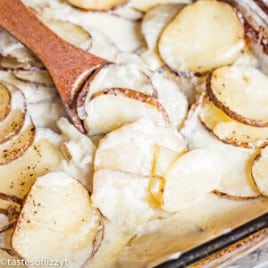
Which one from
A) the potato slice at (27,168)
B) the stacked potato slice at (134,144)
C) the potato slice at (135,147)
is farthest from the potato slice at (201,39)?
the potato slice at (27,168)

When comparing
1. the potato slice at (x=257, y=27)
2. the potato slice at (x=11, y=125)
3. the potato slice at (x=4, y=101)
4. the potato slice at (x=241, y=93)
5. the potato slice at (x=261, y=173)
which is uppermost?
the potato slice at (x=257, y=27)

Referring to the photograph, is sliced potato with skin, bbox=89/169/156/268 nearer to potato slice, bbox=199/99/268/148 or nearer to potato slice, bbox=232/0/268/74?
potato slice, bbox=199/99/268/148

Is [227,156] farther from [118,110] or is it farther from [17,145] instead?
[17,145]

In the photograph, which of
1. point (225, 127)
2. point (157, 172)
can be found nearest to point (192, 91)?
point (225, 127)

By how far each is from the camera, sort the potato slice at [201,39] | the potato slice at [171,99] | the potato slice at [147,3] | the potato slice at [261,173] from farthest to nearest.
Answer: the potato slice at [147,3] → the potato slice at [201,39] → the potato slice at [171,99] → the potato slice at [261,173]

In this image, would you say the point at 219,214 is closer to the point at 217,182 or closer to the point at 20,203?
the point at 217,182

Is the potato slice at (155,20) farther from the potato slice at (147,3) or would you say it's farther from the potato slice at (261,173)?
the potato slice at (261,173)
